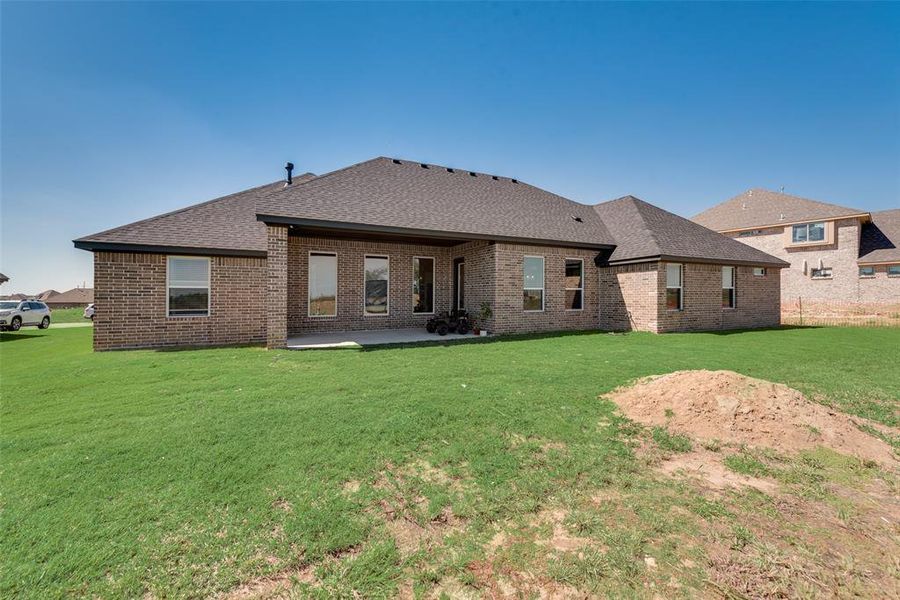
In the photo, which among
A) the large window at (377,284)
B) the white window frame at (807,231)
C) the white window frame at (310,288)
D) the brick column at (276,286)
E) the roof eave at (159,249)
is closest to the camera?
the roof eave at (159,249)

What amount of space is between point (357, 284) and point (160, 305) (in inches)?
223

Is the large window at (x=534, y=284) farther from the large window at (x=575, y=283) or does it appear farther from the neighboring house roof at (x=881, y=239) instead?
the neighboring house roof at (x=881, y=239)

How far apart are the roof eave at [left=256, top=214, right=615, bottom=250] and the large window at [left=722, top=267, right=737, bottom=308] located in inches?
214

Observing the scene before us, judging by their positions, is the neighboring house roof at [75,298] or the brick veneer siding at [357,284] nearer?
the brick veneer siding at [357,284]

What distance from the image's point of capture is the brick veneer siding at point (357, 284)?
40.8 ft

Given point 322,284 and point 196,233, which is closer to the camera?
point 196,233

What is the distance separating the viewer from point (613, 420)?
4449 mm

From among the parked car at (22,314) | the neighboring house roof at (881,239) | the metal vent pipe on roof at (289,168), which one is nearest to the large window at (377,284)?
the metal vent pipe on roof at (289,168)

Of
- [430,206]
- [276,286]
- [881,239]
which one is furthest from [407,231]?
[881,239]

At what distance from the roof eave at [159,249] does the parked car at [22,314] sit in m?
12.9

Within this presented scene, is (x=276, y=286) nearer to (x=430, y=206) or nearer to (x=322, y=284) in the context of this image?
(x=322, y=284)

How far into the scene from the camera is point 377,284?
13.5 metres

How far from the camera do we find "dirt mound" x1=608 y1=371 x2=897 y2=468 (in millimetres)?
3814

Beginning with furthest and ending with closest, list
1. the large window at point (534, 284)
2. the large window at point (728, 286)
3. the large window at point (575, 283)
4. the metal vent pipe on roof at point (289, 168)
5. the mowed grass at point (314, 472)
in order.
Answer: the large window at point (728, 286), the large window at point (575, 283), the metal vent pipe on roof at point (289, 168), the large window at point (534, 284), the mowed grass at point (314, 472)
